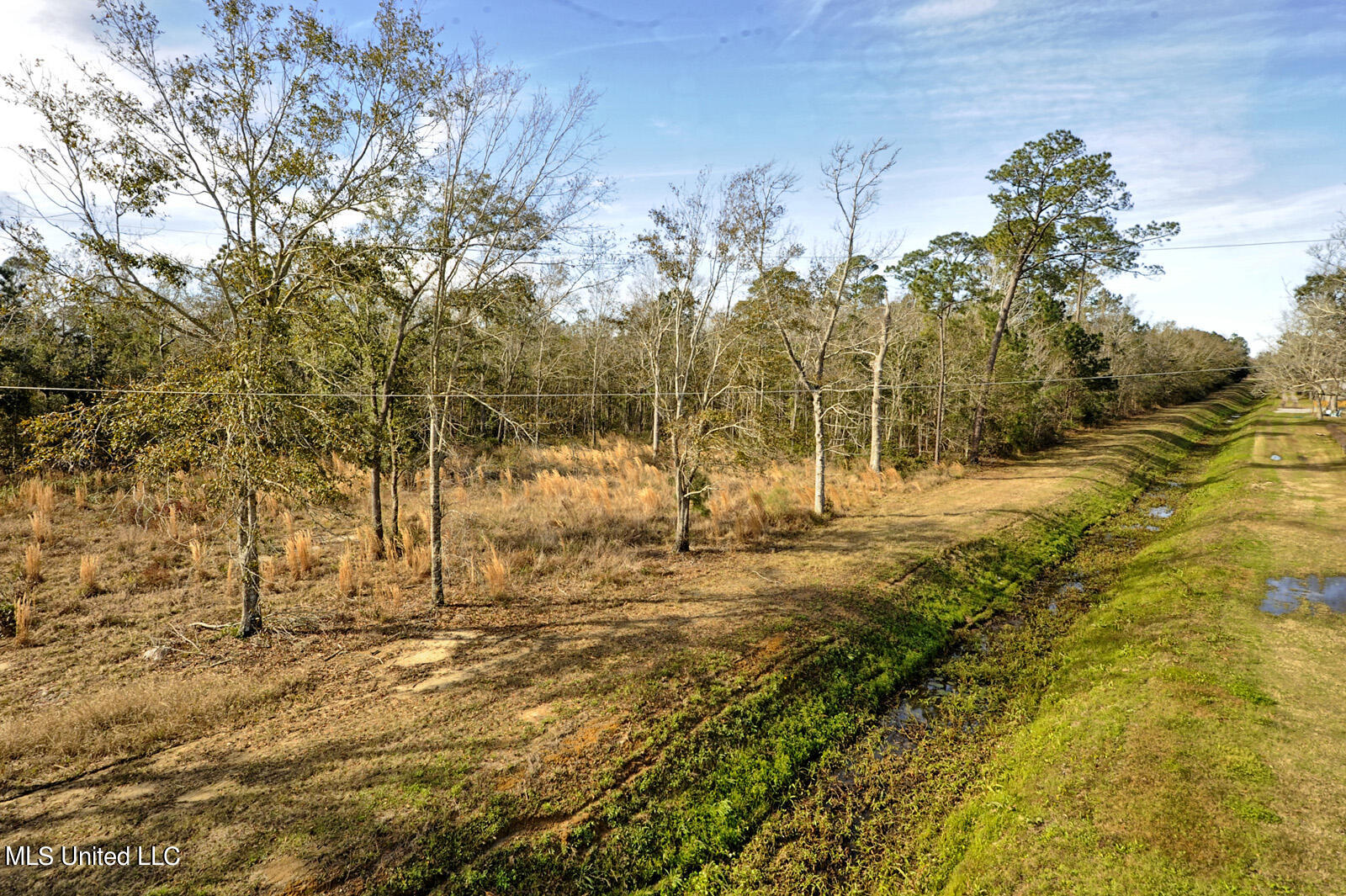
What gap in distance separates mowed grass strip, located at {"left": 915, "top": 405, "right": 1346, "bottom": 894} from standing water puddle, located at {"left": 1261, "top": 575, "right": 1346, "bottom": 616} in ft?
0.64

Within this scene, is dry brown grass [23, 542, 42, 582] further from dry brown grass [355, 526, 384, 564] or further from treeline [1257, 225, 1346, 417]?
treeline [1257, 225, 1346, 417]

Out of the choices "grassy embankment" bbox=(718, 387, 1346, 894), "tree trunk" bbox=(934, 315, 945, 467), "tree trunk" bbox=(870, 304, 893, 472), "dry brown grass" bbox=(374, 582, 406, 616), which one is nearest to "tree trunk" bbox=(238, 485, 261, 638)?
"dry brown grass" bbox=(374, 582, 406, 616)

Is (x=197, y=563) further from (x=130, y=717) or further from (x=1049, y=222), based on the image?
(x=1049, y=222)

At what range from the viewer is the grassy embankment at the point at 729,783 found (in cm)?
448

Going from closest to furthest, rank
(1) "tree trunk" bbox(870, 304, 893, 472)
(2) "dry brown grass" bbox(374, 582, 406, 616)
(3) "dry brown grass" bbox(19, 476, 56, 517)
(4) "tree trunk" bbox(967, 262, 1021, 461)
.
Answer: (2) "dry brown grass" bbox(374, 582, 406, 616) → (3) "dry brown grass" bbox(19, 476, 56, 517) → (1) "tree trunk" bbox(870, 304, 893, 472) → (4) "tree trunk" bbox(967, 262, 1021, 461)

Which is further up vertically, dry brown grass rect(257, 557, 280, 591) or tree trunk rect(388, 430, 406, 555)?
tree trunk rect(388, 430, 406, 555)

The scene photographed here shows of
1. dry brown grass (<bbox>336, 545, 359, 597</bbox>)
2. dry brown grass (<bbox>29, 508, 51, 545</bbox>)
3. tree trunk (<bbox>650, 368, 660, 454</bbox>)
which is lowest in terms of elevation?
dry brown grass (<bbox>336, 545, 359, 597</bbox>)

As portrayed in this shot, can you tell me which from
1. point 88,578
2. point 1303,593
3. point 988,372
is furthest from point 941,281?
point 88,578

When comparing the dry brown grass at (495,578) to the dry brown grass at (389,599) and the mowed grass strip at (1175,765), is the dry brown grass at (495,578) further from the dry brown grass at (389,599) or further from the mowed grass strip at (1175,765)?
the mowed grass strip at (1175,765)

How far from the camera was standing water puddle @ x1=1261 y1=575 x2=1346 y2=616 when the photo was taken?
9039 mm

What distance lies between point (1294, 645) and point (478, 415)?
27.1 metres

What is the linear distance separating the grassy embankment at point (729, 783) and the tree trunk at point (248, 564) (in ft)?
16.8

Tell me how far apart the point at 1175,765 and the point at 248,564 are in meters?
11.2

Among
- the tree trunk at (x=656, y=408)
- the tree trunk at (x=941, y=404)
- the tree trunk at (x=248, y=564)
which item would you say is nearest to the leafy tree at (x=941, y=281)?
the tree trunk at (x=941, y=404)
